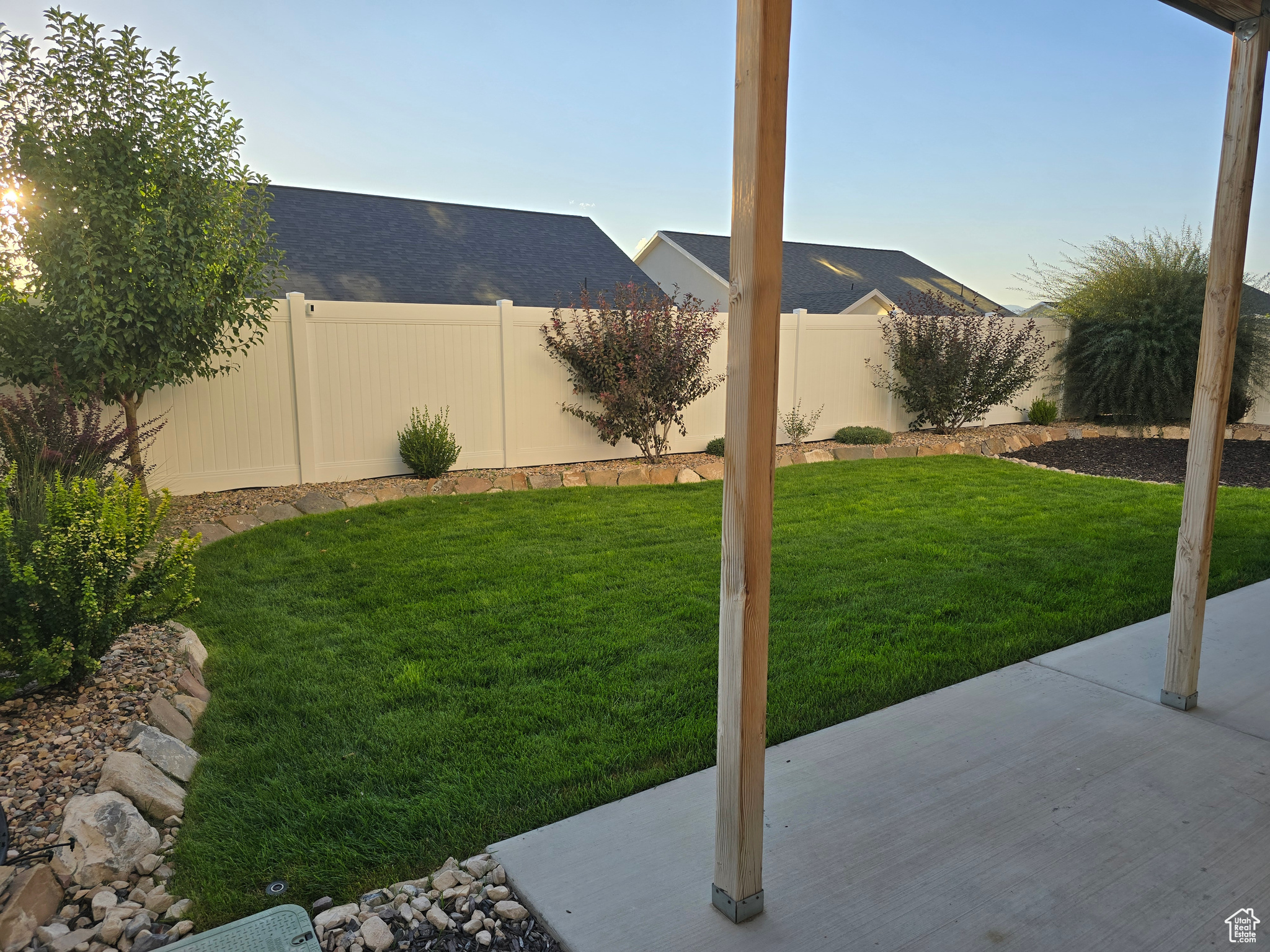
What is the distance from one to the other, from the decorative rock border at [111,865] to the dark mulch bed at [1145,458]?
899cm

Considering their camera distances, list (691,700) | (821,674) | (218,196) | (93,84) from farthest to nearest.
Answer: (218,196) < (93,84) < (821,674) < (691,700)

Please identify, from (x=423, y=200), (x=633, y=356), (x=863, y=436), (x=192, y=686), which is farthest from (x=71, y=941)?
(x=423, y=200)

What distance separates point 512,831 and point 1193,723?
2422 millimetres

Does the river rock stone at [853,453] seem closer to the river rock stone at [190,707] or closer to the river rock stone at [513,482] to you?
the river rock stone at [513,482]

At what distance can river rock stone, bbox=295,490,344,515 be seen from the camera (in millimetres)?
6375

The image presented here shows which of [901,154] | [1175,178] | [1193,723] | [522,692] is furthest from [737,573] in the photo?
[1175,178]

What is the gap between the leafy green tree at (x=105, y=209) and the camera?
16.7 ft

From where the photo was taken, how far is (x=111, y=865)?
194cm

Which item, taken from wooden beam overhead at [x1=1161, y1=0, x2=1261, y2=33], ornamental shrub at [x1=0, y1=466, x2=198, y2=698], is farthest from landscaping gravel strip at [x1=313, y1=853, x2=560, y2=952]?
wooden beam overhead at [x1=1161, y1=0, x2=1261, y2=33]

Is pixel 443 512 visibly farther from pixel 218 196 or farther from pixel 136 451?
pixel 218 196

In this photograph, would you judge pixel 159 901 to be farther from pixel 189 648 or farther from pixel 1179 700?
pixel 1179 700

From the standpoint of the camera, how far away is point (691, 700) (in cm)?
300

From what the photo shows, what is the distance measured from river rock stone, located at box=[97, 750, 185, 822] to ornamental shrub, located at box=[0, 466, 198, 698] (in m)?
0.45

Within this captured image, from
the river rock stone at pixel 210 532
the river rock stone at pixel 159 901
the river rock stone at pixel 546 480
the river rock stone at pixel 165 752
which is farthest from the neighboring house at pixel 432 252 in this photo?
the river rock stone at pixel 159 901
